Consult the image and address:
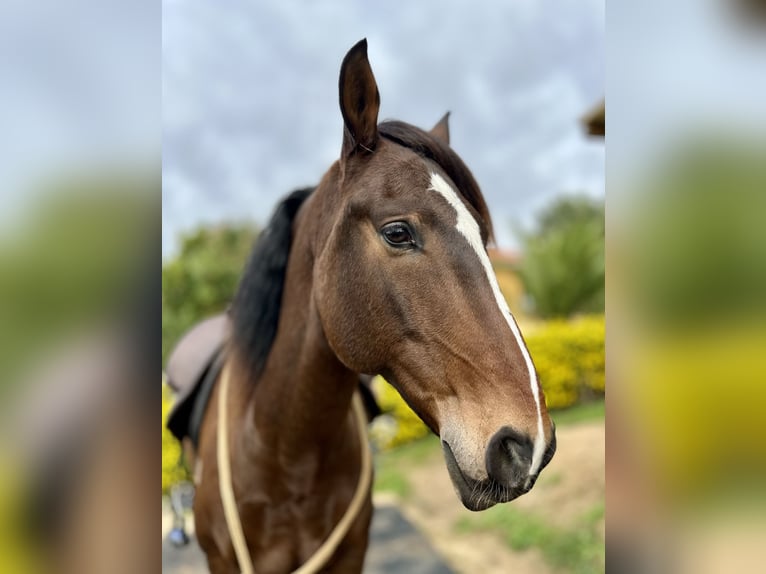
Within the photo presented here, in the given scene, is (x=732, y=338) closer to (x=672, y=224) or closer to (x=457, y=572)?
(x=672, y=224)

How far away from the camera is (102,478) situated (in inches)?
17.5

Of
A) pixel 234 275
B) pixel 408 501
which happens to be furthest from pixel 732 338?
pixel 234 275

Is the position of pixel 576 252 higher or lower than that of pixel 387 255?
lower

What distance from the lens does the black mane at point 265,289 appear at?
1.58 meters

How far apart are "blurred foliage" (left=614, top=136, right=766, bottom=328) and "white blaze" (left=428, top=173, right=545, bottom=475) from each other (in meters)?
0.38

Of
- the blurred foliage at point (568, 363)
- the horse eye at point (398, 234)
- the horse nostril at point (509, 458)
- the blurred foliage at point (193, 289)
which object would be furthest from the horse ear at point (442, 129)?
the blurred foliage at point (193, 289)

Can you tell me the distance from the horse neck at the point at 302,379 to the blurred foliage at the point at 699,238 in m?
0.91

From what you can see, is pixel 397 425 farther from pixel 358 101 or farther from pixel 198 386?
pixel 358 101

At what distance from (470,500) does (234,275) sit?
33.7ft

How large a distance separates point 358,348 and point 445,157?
50 cm

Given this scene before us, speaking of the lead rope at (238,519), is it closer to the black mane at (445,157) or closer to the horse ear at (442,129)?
the black mane at (445,157)

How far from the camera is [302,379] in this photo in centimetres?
144

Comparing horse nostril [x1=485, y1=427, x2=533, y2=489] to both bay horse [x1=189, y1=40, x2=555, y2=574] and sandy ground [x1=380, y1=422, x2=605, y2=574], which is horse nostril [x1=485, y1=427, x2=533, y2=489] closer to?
bay horse [x1=189, y1=40, x2=555, y2=574]

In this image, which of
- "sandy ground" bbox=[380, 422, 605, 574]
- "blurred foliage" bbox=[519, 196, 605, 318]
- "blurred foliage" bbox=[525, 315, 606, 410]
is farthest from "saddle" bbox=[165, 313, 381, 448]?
"blurred foliage" bbox=[519, 196, 605, 318]
